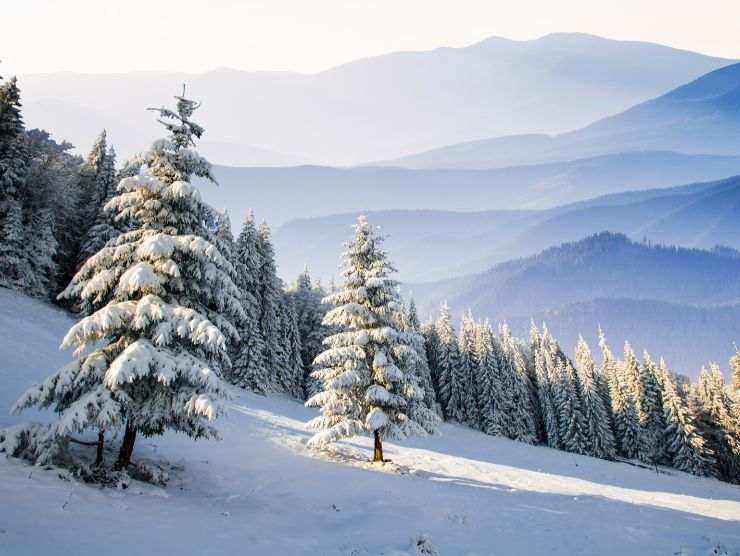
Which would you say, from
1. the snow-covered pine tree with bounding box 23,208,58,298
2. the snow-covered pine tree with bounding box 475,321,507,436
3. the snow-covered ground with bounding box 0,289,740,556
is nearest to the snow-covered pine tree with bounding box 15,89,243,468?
the snow-covered ground with bounding box 0,289,740,556

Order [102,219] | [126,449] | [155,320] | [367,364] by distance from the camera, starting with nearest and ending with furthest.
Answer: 1. [155,320]
2. [126,449]
3. [367,364]
4. [102,219]

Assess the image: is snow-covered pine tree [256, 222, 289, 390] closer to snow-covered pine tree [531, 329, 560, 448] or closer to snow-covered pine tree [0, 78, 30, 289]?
snow-covered pine tree [0, 78, 30, 289]

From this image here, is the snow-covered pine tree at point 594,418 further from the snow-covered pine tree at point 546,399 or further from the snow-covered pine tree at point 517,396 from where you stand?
the snow-covered pine tree at point 517,396

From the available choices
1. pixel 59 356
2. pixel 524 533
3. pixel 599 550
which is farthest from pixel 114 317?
pixel 59 356

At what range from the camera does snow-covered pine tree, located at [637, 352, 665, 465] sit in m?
63.3

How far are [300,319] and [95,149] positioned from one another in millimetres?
30491

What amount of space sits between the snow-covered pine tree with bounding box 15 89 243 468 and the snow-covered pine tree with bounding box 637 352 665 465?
67.7 m

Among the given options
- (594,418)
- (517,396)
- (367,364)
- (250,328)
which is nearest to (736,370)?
(594,418)

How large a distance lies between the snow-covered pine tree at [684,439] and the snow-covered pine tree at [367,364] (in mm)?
49376

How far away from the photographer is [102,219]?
135 ft

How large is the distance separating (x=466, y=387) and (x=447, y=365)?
394 centimetres

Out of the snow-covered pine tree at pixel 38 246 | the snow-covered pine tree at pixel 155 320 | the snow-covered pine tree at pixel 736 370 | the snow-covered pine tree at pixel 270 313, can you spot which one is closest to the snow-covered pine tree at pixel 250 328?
the snow-covered pine tree at pixel 270 313

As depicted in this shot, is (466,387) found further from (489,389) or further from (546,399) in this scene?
(546,399)

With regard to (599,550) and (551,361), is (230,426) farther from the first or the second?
(551,361)
